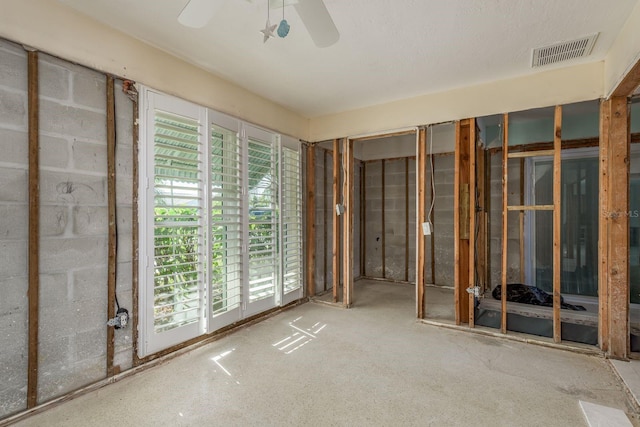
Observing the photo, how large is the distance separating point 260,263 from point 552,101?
3.25m

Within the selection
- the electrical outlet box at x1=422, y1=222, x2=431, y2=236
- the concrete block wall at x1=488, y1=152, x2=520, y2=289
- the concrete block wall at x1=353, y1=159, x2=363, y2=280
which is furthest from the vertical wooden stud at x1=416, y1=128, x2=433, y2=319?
the concrete block wall at x1=353, y1=159, x2=363, y2=280

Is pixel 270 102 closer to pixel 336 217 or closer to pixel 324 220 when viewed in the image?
pixel 336 217

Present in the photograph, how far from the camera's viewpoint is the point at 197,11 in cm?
149

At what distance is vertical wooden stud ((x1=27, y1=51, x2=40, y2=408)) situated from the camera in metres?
1.79

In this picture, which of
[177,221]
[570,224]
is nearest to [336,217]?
[177,221]


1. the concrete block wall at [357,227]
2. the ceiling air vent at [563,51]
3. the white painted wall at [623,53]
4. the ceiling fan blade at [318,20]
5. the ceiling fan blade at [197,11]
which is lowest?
the concrete block wall at [357,227]

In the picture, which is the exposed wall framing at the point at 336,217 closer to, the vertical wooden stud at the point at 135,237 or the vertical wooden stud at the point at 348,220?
the vertical wooden stud at the point at 348,220

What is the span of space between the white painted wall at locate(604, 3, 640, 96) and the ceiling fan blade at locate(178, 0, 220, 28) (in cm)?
247

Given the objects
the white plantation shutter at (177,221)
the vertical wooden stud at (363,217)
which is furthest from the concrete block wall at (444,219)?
the white plantation shutter at (177,221)

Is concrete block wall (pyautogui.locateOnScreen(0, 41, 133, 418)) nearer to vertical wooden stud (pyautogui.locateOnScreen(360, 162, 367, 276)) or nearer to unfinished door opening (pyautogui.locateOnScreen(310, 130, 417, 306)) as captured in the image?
unfinished door opening (pyautogui.locateOnScreen(310, 130, 417, 306))

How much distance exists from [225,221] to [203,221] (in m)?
0.27

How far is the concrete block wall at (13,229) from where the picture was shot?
171cm

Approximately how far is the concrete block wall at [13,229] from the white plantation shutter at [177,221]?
73 cm

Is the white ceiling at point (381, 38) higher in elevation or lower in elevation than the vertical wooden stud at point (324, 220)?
higher
